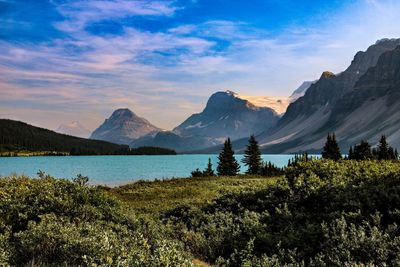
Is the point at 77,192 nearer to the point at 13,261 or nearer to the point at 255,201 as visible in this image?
the point at 13,261

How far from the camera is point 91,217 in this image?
579 inches

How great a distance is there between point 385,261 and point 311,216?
4.17 metres

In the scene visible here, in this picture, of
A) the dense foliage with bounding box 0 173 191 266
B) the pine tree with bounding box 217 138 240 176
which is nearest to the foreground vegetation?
the dense foliage with bounding box 0 173 191 266

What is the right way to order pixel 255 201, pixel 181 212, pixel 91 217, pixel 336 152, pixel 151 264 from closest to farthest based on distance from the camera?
pixel 151 264 → pixel 91 217 → pixel 255 201 → pixel 181 212 → pixel 336 152

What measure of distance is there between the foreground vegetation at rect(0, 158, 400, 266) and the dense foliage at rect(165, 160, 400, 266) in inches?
1.4

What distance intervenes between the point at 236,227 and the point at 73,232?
6530 mm

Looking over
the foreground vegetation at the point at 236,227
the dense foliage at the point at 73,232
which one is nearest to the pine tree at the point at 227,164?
the foreground vegetation at the point at 236,227

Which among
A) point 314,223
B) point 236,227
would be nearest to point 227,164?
point 236,227

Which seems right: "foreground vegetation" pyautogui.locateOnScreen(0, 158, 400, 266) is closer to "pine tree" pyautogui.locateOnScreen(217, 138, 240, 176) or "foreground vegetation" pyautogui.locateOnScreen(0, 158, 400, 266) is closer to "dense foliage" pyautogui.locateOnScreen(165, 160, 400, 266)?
"dense foliage" pyautogui.locateOnScreen(165, 160, 400, 266)

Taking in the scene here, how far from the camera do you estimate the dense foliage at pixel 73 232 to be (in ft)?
28.9

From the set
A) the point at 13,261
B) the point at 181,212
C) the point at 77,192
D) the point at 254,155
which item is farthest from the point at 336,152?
the point at 13,261

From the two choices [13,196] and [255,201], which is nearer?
[13,196]

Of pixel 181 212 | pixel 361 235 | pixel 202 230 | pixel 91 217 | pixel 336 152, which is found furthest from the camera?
pixel 336 152

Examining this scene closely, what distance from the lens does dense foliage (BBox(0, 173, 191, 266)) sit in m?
8.82
